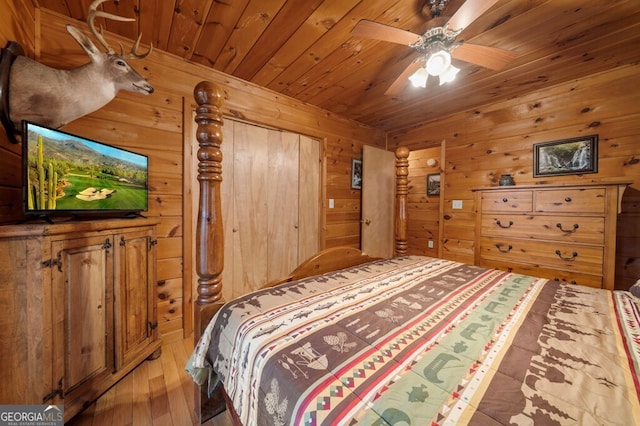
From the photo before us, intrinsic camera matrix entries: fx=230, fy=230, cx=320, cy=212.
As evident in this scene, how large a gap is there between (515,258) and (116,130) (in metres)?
3.51

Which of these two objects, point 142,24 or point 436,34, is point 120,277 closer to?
point 142,24

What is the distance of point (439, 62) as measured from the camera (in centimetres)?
140

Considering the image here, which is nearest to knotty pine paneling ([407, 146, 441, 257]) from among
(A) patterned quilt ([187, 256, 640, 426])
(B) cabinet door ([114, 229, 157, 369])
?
(A) patterned quilt ([187, 256, 640, 426])

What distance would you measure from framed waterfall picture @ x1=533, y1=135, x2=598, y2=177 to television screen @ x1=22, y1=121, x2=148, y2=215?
3.72m

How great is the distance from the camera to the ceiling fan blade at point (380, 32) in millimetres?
1206

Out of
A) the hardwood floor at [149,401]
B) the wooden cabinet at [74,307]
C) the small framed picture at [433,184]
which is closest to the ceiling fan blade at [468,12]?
the wooden cabinet at [74,307]

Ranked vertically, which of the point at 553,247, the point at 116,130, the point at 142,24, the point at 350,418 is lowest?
the point at 350,418

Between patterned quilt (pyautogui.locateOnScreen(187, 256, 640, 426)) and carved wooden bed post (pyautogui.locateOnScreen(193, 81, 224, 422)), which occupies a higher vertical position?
carved wooden bed post (pyautogui.locateOnScreen(193, 81, 224, 422))

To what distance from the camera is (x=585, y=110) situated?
7.29 ft

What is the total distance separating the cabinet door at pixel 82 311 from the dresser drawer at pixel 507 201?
304 centimetres

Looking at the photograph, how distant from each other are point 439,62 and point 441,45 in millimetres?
120

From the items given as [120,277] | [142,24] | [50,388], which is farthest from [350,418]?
[142,24]

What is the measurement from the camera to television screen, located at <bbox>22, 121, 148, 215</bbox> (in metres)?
1.03

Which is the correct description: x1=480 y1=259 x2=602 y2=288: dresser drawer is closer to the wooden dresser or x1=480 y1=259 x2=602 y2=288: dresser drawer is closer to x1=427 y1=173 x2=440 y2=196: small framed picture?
the wooden dresser
